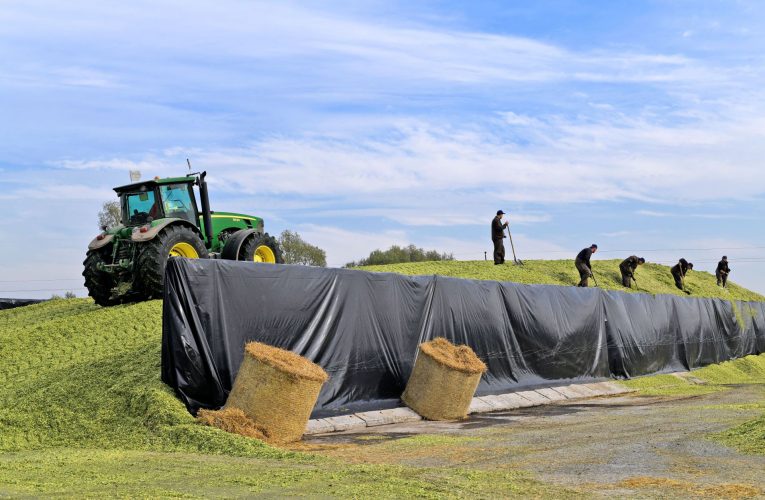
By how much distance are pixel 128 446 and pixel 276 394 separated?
148 cm

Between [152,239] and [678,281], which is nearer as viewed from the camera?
[152,239]

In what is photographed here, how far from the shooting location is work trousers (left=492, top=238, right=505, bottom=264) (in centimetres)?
2468

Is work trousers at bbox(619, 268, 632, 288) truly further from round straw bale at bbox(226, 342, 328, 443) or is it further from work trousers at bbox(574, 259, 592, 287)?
round straw bale at bbox(226, 342, 328, 443)

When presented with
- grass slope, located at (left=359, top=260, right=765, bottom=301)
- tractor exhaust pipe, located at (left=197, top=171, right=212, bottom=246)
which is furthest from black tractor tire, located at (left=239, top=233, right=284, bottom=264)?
grass slope, located at (left=359, top=260, right=765, bottom=301)

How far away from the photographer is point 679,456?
23.4 ft

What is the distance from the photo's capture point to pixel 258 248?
17.2 meters

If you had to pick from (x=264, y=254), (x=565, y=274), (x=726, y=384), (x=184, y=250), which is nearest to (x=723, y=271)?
(x=565, y=274)

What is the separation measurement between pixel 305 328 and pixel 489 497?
5001 millimetres

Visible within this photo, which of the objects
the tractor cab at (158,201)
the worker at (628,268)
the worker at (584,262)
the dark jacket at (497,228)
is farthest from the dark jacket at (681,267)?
the tractor cab at (158,201)

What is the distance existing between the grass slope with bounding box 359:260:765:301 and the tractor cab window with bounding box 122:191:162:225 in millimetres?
6691

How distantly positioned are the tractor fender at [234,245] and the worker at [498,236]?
895cm

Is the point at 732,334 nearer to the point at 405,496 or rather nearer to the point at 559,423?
the point at 559,423

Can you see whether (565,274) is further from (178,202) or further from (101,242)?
(101,242)

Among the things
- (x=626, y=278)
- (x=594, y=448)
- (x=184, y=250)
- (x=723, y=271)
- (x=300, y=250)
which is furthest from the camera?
(x=300, y=250)
